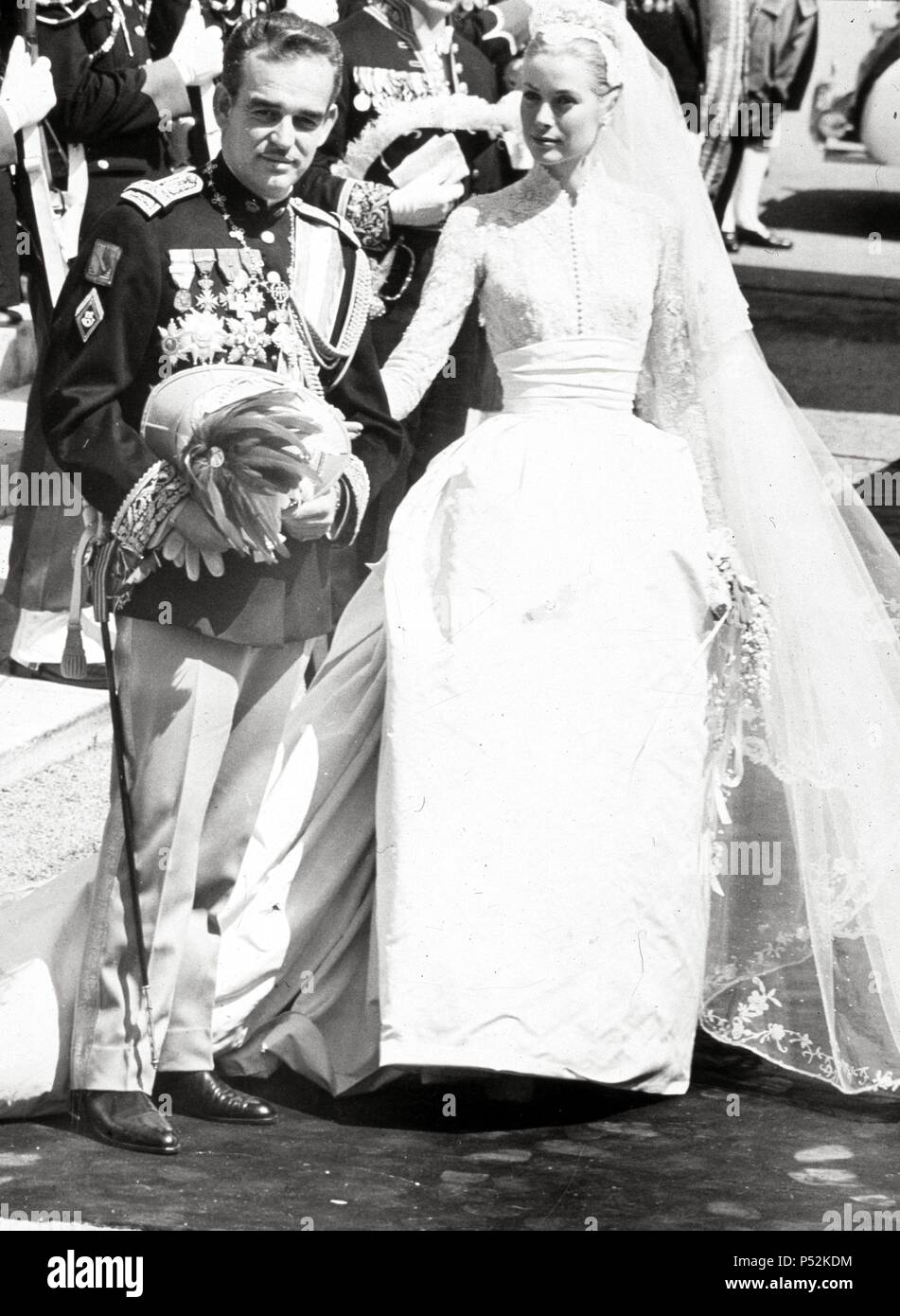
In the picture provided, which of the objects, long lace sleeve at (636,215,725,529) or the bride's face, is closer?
the bride's face

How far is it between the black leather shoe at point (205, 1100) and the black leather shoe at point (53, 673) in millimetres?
2171

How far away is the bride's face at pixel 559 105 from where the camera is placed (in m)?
4.77

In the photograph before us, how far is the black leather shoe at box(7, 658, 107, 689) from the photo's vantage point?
6.50 meters

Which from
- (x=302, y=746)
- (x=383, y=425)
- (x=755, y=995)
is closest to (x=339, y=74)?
(x=383, y=425)

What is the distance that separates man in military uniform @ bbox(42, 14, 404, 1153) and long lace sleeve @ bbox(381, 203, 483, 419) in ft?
1.62

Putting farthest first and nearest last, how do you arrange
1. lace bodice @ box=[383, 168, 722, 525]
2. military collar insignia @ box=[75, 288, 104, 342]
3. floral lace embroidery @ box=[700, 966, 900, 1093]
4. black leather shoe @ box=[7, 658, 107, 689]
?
black leather shoe @ box=[7, 658, 107, 689]
lace bodice @ box=[383, 168, 722, 525]
floral lace embroidery @ box=[700, 966, 900, 1093]
military collar insignia @ box=[75, 288, 104, 342]

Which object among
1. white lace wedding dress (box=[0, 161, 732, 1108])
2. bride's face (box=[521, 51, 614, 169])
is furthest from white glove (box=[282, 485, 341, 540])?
bride's face (box=[521, 51, 614, 169])

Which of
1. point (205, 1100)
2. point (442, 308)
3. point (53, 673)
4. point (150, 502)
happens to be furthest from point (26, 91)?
point (205, 1100)

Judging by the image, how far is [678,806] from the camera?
183 inches

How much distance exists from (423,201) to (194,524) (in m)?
2.29

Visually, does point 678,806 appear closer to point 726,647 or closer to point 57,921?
point 726,647

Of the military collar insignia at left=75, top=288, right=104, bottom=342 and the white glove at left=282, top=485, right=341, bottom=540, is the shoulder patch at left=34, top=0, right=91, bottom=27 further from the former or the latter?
the white glove at left=282, top=485, right=341, bottom=540

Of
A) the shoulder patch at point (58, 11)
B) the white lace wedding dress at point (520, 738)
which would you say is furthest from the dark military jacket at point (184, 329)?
the shoulder patch at point (58, 11)

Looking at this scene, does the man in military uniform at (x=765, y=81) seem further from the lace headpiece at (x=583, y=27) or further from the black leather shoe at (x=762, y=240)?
the lace headpiece at (x=583, y=27)
